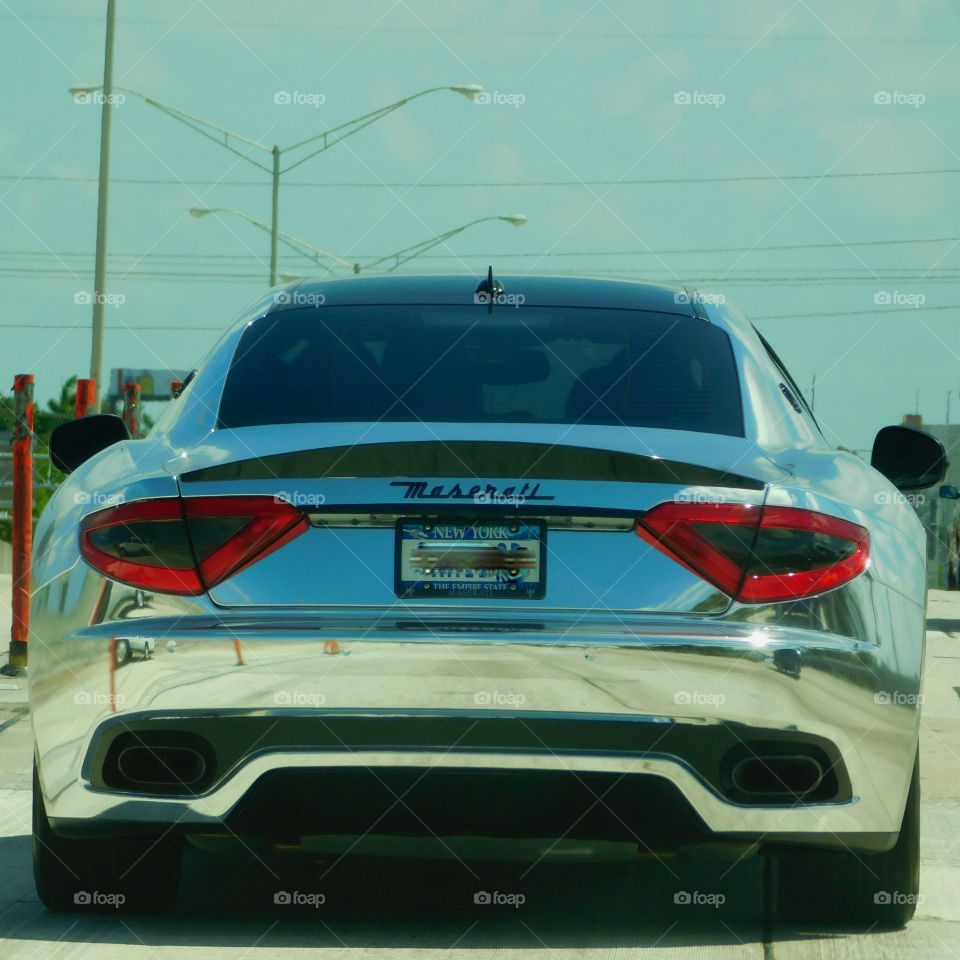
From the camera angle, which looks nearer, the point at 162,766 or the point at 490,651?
the point at 490,651

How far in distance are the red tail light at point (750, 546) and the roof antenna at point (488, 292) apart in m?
1.28

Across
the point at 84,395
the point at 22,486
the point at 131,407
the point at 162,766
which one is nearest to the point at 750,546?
the point at 162,766

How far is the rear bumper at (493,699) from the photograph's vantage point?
3504 mm

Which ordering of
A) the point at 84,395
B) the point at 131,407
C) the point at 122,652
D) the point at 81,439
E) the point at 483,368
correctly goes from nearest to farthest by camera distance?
the point at 122,652 → the point at 483,368 → the point at 81,439 → the point at 84,395 → the point at 131,407

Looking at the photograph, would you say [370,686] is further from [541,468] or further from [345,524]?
[541,468]

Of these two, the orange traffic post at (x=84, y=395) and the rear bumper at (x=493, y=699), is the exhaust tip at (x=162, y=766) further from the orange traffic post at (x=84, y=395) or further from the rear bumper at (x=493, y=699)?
the orange traffic post at (x=84, y=395)

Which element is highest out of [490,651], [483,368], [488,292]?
[488,292]

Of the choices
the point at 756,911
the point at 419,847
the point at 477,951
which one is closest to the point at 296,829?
the point at 419,847

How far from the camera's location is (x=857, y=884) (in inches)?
162

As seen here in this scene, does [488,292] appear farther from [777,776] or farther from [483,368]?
[777,776]

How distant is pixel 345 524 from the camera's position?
11.9 feet

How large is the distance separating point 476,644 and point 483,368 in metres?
1.11

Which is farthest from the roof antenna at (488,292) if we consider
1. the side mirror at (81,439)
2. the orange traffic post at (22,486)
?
the orange traffic post at (22,486)

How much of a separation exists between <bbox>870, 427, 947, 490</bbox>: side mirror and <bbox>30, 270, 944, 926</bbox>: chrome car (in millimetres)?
1178
